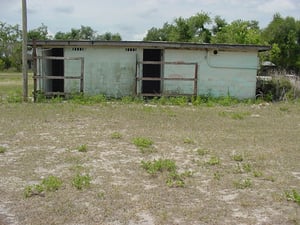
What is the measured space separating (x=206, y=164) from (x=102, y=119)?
470 cm

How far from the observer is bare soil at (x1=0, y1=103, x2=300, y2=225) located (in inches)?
164

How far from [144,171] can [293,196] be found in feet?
7.00

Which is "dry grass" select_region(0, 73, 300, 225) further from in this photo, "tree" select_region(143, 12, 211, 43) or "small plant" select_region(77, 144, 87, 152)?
"tree" select_region(143, 12, 211, 43)

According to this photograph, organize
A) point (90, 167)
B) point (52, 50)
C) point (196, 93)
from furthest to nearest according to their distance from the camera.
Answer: point (52, 50), point (196, 93), point (90, 167)

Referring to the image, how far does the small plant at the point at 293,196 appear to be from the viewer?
15.0 feet

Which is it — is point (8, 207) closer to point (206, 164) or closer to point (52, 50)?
point (206, 164)

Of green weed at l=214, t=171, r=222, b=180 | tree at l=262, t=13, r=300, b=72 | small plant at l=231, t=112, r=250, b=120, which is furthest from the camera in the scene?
tree at l=262, t=13, r=300, b=72

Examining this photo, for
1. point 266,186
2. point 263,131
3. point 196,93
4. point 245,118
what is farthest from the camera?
point 196,93

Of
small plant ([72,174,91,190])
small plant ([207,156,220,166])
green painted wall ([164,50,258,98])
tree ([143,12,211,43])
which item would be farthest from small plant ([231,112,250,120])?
tree ([143,12,211,43])

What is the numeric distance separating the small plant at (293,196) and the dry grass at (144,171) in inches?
3.3

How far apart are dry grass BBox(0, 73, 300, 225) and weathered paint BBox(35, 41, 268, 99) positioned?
4333 mm

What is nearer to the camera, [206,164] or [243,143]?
[206,164]

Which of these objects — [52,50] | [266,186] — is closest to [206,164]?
[266,186]

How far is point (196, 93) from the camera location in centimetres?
1497
